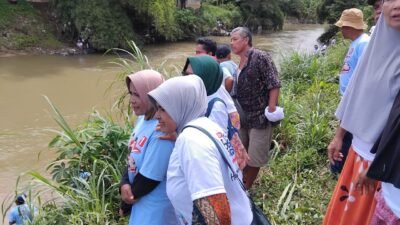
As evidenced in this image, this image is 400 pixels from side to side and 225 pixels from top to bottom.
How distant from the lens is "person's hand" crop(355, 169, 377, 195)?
1502mm

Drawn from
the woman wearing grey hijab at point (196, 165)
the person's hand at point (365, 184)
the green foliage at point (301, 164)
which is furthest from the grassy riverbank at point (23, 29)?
the person's hand at point (365, 184)

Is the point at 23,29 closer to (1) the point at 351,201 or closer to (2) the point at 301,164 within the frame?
(2) the point at 301,164

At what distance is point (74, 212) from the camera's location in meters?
3.06

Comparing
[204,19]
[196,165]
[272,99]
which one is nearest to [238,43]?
[272,99]

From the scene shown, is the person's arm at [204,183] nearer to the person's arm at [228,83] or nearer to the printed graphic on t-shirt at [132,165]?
the printed graphic on t-shirt at [132,165]

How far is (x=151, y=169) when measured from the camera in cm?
182

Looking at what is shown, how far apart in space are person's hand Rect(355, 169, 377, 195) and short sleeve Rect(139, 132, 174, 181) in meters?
0.76

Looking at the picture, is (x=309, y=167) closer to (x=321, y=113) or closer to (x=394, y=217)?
(x=321, y=113)

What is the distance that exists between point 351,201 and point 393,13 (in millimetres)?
732

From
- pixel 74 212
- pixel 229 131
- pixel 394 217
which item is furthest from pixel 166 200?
pixel 74 212

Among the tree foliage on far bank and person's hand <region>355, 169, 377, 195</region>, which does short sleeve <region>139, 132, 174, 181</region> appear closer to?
person's hand <region>355, 169, 377, 195</region>

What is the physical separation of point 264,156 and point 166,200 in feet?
5.14

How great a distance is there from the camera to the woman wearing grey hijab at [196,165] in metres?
1.39

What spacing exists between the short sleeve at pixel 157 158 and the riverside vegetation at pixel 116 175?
1.31 meters
